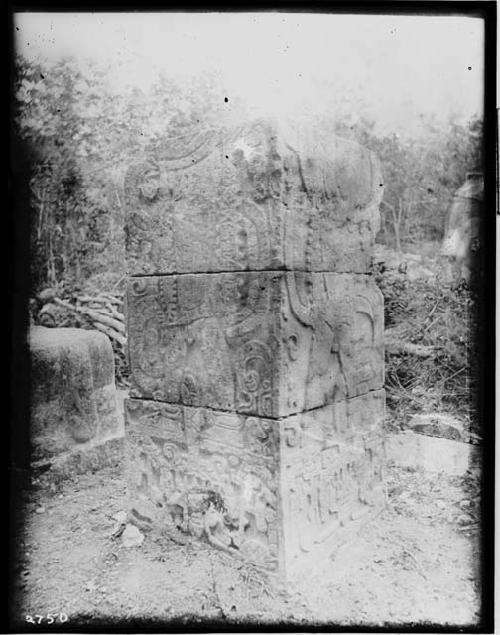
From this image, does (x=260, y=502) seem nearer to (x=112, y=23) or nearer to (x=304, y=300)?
(x=304, y=300)

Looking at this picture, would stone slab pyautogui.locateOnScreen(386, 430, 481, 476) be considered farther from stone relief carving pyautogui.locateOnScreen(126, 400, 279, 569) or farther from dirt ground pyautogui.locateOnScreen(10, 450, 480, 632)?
stone relief carving pyautogui.locateOnScreen(126, 400, 279, 569)

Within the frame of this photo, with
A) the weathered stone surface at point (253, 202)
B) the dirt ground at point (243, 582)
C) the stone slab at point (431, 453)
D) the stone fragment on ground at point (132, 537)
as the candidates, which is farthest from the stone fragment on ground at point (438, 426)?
the stone fragment on ground at point (132, 537)

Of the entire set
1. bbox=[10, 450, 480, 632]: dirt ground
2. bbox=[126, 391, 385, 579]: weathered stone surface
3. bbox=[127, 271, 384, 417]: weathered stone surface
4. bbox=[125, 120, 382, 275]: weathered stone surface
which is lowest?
bbox=[10, 450, 480, 632]: dirt ground

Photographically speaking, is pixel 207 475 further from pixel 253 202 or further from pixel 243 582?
pixel 253 202

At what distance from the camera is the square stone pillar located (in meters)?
3.11

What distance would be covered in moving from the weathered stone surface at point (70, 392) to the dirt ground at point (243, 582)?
2.30 ft

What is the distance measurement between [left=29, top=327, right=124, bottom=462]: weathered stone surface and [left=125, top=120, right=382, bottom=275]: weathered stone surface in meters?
1.10

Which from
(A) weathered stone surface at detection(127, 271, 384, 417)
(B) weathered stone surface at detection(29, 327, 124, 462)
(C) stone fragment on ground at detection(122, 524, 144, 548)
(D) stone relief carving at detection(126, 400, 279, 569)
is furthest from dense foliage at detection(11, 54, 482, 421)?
(C) stone fragment on ground at detection(122, 524, 144, 548)

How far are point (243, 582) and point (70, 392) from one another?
216 centimetres

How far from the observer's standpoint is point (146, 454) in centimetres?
373

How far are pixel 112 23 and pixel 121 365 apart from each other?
3.02 metres

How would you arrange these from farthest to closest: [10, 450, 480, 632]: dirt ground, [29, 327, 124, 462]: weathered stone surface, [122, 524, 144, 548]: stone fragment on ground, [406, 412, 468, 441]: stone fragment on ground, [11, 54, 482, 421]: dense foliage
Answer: [29, 327, 124, 462]: weathered stone surface < [122, 524, 144, 548]: stone fragment on ground < [406, 412, 468, 441]: stone fragment on ground < [11, 54, 482, 421]: dense foliage < [10, 450, 480, 632]: dirt ground

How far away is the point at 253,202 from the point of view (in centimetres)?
312

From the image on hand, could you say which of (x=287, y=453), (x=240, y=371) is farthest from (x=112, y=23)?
(x=287, y=453)
